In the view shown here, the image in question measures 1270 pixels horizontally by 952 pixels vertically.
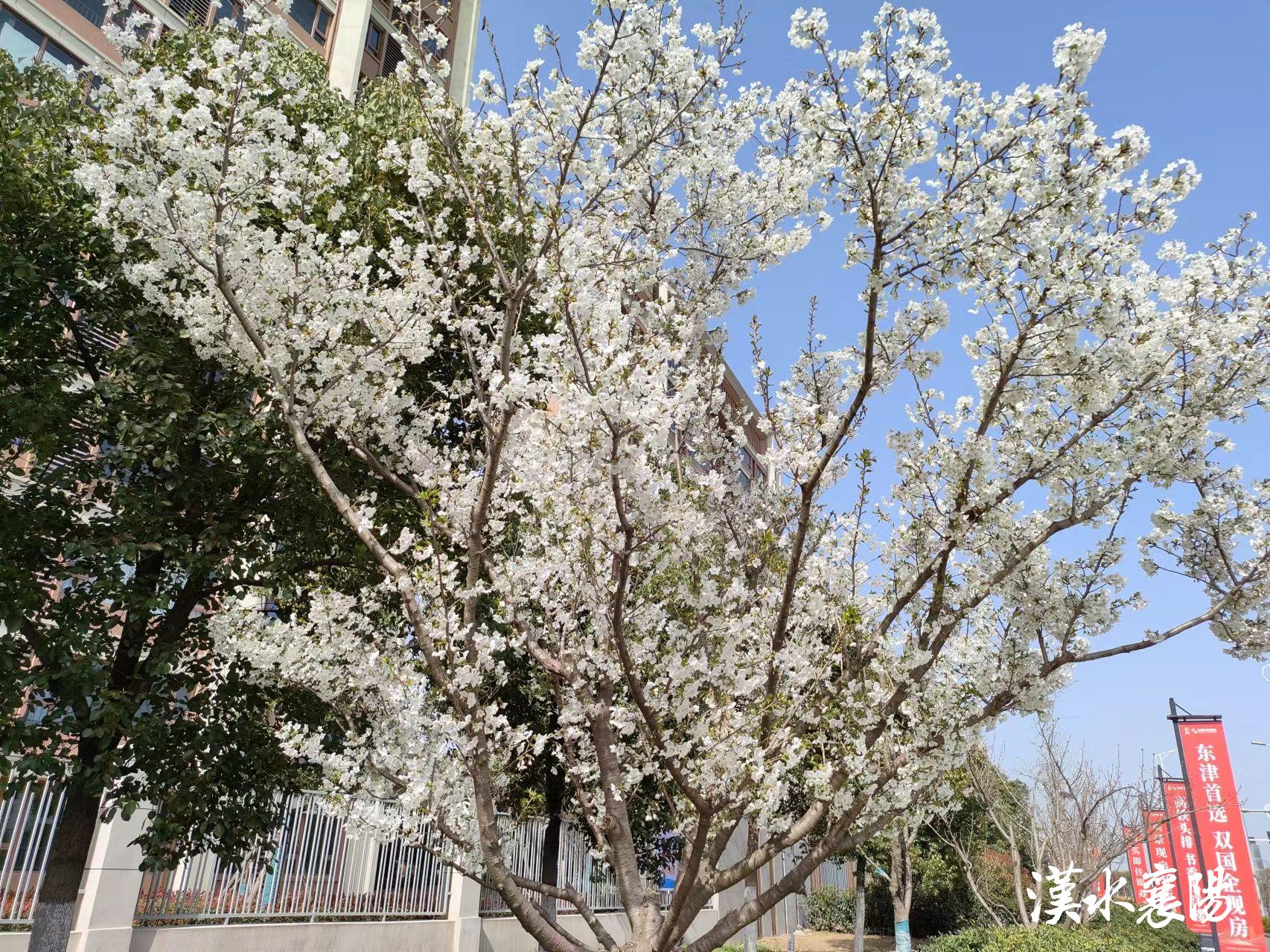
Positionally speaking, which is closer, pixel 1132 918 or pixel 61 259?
pixel 61 259

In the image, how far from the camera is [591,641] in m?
Result: 6.66

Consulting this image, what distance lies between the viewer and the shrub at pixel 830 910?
31.0 m

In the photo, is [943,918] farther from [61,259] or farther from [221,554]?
[61,259]

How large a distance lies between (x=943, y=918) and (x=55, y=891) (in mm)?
27799

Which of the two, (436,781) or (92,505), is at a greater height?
(92,505)

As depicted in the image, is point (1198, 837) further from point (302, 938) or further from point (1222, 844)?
point (302, 938)

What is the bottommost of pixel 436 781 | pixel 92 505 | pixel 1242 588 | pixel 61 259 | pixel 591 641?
pixel 436 781

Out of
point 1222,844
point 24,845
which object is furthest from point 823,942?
point 24,845

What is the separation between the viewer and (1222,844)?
56.0ft

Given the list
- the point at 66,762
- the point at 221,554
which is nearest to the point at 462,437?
the point at 221,554

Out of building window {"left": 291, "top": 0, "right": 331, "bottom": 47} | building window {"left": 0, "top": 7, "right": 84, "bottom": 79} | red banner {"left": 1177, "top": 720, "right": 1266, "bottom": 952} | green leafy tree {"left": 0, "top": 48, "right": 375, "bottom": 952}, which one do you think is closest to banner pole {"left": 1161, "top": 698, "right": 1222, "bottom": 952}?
red banner {"left": 1177, "top": 720, "right": 1266, "bottom": 952}

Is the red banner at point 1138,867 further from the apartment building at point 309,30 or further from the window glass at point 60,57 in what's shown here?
the window glass at point 60,57

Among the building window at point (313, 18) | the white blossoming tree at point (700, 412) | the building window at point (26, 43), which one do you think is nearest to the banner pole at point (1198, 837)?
the white blossoming tree at point (700, 412)

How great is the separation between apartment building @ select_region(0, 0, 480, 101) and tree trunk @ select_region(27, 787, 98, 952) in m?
7.72
